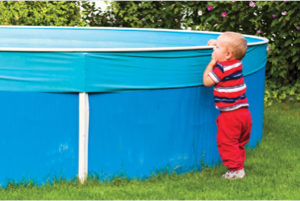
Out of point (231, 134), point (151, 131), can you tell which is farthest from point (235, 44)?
point (151, 131)

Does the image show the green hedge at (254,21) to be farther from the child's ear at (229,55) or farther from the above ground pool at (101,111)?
the above ground pool at (101,111)

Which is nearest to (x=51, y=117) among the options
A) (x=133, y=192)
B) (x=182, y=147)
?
(x=133, y=192)

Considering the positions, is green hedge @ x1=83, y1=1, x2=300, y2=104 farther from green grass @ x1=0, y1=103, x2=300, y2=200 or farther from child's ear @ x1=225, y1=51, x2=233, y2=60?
child's ear @ x1=225, y1=51, x2=233, y2=60

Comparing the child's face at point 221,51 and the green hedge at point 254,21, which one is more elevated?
the child's face at point 221,51

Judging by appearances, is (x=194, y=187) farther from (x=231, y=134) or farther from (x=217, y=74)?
(x=217, y=74)

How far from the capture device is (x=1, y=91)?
13.9ft

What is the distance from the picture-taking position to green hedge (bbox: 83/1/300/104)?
8.16m

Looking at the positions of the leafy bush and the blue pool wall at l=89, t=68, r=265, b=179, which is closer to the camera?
the blue pool wall at l=89, t=68, r=265, b=179

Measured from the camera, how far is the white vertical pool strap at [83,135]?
14.0 feet

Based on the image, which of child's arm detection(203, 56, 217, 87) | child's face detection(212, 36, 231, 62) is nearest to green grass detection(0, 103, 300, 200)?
child's arm detection(203, 56, 217, 87)

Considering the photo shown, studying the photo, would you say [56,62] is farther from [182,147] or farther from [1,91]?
[182,147]

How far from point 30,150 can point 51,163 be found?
176 millimetres

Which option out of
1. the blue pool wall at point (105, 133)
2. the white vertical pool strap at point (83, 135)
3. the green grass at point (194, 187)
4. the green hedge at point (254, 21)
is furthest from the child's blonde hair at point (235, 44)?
the green hedge at point (254, 21)

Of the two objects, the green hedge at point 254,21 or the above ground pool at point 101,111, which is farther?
the green hedge at point 254,21
